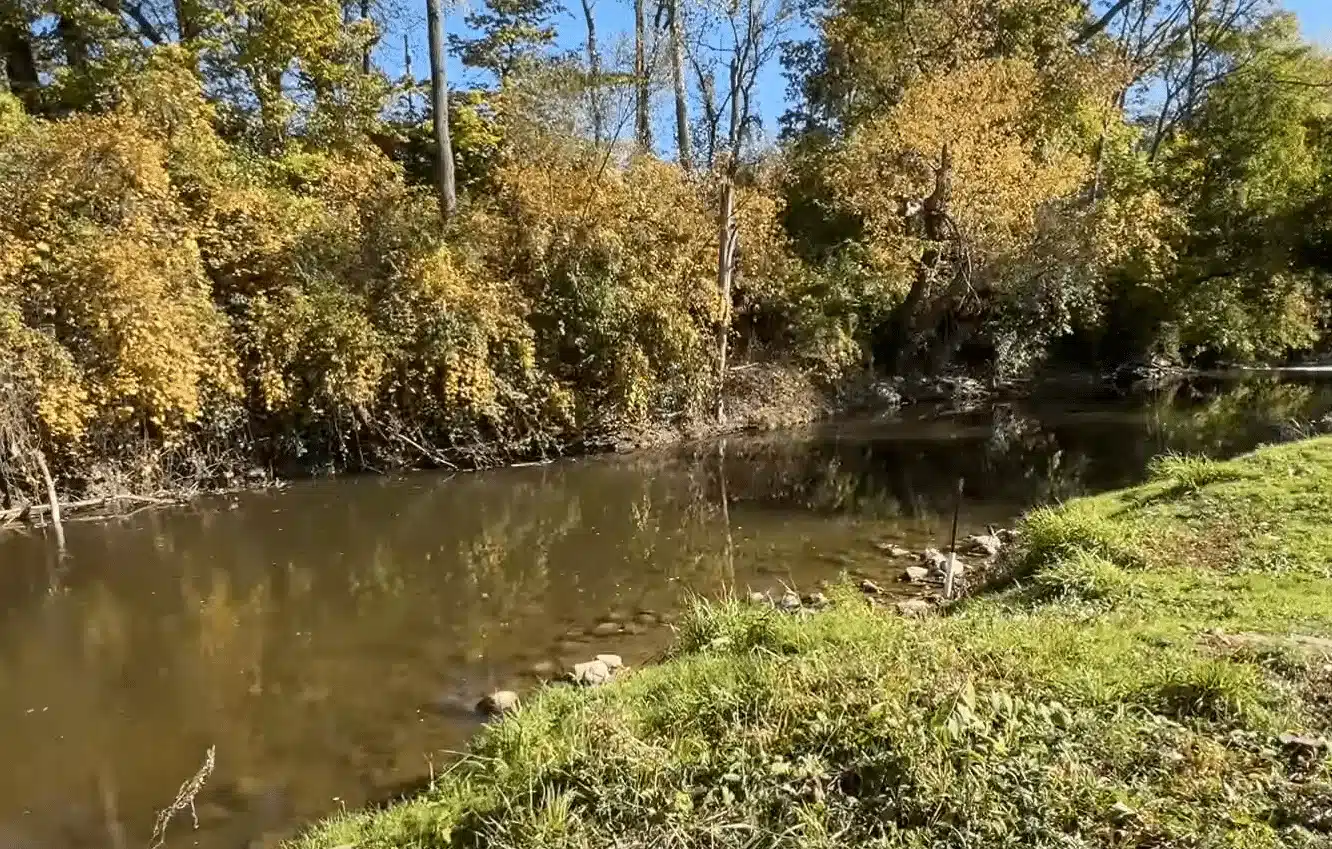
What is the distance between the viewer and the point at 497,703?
7727mm

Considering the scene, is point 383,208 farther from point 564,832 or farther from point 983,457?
point 564,832

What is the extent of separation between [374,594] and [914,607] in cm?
587

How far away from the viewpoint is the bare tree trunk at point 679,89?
25281 millimetres

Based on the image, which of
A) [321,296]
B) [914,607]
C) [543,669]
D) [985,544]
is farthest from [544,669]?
[321,296]

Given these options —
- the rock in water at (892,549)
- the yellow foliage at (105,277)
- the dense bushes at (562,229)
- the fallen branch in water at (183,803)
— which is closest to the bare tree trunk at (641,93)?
the dense bushes at (562,229)

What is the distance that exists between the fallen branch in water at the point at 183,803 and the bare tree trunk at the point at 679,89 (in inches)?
794

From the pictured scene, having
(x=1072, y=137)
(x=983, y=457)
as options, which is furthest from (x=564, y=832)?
(x=1072, y=137)

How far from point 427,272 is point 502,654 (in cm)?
1085

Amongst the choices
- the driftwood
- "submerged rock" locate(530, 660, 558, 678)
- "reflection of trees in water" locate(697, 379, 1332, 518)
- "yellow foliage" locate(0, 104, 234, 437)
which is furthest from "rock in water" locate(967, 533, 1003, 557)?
the driftwood

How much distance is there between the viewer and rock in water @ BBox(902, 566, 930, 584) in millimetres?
10812

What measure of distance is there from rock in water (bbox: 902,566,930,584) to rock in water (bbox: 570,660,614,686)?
406 cm

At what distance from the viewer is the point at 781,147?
28547 millimetres

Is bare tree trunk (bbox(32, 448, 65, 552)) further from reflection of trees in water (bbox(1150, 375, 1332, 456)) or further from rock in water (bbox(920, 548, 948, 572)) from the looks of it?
reflection of trees in water (bbox(1150, 375, 1332, 456))

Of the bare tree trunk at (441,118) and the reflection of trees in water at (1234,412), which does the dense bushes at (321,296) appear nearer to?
the bare tree trunk at (441,118)
